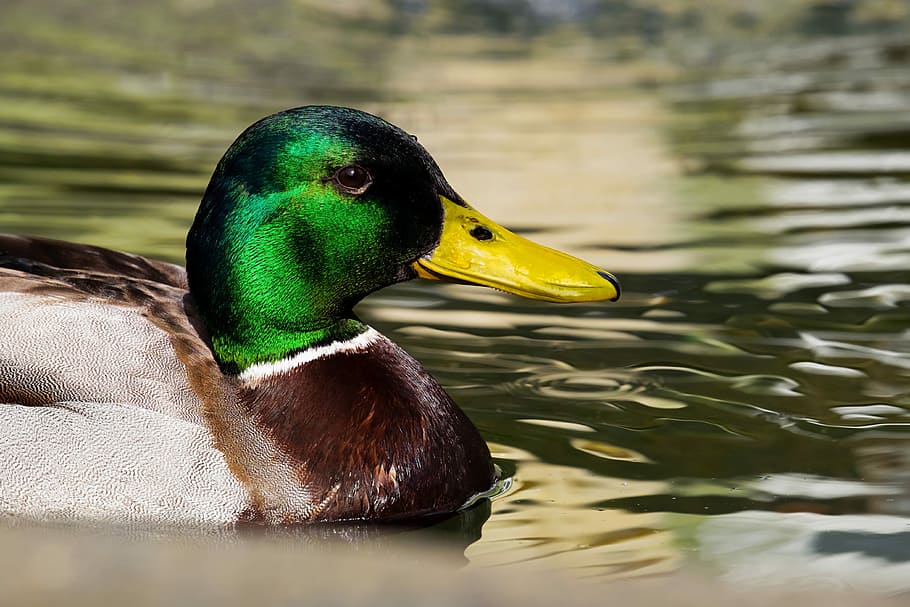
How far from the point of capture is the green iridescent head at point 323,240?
478cm

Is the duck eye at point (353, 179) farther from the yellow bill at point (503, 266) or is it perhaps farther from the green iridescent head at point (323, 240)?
the yellow bill at point (503, 266)

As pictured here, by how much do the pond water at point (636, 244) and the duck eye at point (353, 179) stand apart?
1.03 metres

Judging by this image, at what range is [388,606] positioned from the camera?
2.56m

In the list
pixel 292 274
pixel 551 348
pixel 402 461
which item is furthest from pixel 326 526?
pixel 551 348

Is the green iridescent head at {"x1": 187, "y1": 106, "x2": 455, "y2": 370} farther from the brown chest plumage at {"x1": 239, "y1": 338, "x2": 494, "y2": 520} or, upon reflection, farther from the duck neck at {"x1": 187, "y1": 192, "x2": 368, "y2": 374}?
the brown chest plumage at {"x1": 239, "y1": 338, "x2": 494, "y2": 520}

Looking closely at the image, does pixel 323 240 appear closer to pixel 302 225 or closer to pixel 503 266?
pixel 302 225

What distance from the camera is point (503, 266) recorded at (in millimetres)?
4941

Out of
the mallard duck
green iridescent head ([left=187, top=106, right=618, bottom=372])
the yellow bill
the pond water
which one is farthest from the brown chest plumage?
the yellow bill

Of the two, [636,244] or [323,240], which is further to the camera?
[636,244]

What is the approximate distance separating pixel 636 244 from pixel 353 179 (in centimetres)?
367

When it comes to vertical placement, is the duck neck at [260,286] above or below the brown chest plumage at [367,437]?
above

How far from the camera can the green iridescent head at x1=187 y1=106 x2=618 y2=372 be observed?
4.78 m

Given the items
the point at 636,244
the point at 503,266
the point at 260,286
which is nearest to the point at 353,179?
the point at 260,286

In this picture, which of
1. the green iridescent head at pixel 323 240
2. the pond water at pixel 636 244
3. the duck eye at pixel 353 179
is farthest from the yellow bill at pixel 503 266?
the pond water at pixel 636 244
